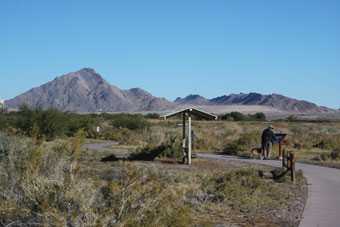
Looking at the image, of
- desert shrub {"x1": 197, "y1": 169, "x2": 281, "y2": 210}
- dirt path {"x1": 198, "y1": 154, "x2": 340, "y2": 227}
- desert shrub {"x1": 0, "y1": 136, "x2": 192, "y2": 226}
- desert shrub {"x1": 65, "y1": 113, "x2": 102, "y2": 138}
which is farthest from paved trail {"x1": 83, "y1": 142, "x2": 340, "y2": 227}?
desert shrub {"x1": 65, "y1": 113, "x2": 102, "y2": 138}

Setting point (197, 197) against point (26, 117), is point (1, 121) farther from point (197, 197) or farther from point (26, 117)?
point (197, 197)

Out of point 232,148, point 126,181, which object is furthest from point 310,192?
point 232,148

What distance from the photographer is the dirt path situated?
33.4 ft

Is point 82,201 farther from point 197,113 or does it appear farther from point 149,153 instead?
point 149,153

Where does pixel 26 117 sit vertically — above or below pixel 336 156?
above

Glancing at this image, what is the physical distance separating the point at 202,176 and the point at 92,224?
33.9 feet

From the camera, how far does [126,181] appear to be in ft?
24.3

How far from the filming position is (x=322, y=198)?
13070 millimetres

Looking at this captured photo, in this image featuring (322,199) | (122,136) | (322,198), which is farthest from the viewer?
(122,136)

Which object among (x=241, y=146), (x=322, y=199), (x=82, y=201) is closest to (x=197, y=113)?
(x=241, y=146)

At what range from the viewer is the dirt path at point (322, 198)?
10188mm

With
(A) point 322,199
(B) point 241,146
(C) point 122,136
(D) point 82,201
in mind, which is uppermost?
(C) point 122,136

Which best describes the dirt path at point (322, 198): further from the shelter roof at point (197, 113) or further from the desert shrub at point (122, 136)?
the desert shrub at point (122, 136)

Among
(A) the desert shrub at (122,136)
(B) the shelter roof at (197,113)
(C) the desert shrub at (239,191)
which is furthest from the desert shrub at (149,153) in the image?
(A) the desert shrub at (122,136)
